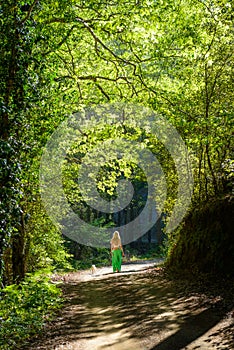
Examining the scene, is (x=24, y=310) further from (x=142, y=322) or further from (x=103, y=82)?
(x=103, y=82)

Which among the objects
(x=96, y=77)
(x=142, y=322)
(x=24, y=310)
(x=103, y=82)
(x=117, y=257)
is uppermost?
(x=103, y=82)

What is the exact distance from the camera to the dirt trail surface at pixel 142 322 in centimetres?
579

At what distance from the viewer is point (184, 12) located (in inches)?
436

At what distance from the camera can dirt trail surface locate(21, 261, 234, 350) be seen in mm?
5793

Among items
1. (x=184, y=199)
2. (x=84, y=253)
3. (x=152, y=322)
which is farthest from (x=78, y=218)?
(x=152, y=322)

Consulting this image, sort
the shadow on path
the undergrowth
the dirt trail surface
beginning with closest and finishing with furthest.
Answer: the dirt trail surface
the shadow on path
the undergrowth

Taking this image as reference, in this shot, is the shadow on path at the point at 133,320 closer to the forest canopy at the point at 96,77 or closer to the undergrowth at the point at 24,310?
the undergrowth at the point at 24,310

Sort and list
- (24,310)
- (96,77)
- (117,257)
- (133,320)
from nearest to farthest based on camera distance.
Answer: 1. (133,320)
2. (24,310)
3. (96,77)
4. (117,257)

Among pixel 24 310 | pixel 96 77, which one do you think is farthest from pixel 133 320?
pixel 96 77

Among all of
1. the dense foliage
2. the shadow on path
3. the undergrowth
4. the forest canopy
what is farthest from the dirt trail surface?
the forest canopy

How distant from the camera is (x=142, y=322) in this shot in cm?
699

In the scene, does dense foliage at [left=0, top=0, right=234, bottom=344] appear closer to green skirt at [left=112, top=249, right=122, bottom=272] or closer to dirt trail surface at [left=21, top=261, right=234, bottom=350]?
dirt trail surface at [left=21, top=261, right=234, bottom=350]

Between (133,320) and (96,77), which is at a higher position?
(96,77)

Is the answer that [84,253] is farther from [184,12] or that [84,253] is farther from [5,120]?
[5,120]
